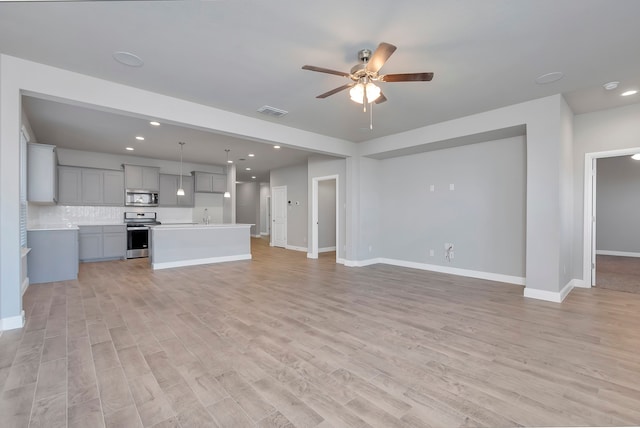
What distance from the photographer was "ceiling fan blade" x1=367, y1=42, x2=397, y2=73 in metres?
2.20

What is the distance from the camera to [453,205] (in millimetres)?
5480

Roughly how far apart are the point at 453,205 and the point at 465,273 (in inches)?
50.5

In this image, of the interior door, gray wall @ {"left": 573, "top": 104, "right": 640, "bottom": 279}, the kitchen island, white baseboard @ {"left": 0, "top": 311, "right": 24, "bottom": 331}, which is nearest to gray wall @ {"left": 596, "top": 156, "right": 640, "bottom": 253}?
gray wall @ {"left": 573, "top": 104, "right": 640, "bottom": 279}

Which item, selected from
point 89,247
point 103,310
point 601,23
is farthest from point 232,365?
point 89,247

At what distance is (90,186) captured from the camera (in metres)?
6.96

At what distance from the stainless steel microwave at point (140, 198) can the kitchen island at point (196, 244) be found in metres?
1.80

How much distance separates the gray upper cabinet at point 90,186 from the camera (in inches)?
262

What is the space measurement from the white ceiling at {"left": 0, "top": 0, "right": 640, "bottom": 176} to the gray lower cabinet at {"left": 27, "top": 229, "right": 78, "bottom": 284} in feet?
6.77

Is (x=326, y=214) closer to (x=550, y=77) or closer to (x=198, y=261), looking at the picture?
(x=198, y=261)

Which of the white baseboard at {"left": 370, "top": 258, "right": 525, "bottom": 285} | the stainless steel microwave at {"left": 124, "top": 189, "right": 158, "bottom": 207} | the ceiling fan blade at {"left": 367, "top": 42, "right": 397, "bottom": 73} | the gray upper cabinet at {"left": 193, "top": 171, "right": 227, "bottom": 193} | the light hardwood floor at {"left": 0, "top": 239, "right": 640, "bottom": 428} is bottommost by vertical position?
the light hardwood floor at {"left": 0, "top": 239, "right": 640, "bottom": 428}

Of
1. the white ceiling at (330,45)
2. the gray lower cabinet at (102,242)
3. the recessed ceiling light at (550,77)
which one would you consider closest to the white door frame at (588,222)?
the white ceiling at (330,45)

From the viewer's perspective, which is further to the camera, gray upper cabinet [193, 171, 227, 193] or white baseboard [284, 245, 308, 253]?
white baseboard [284, 245, 308, 253]

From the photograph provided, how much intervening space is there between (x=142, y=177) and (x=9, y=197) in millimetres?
5046

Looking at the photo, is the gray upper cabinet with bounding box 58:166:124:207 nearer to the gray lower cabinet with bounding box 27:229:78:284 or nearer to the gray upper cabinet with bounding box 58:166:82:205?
the gray upper cabinet with bounding box 58:166:82:205
